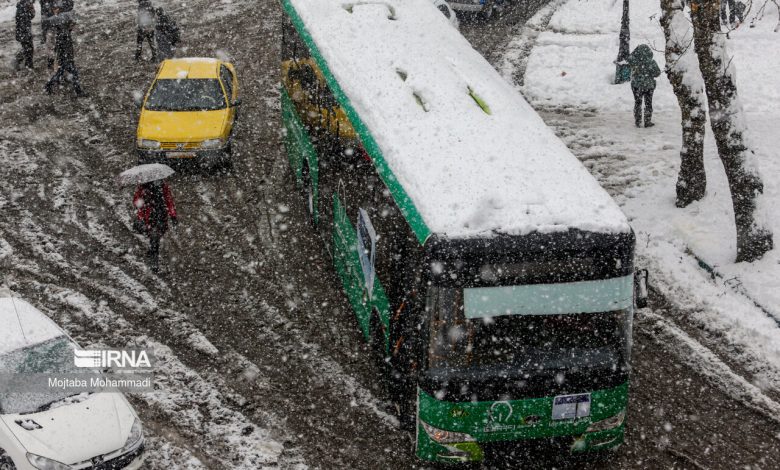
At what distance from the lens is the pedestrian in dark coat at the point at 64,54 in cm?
1953

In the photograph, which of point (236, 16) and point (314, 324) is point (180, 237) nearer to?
point (314, 324)

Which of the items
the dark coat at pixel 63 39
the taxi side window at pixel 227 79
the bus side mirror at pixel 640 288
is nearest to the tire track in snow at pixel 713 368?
the bus side mirror at pixel 640 288

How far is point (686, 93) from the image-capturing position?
1370cm

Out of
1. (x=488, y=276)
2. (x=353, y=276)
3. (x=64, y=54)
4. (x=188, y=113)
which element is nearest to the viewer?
(x=488, y=276)

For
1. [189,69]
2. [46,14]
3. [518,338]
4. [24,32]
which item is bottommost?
[518,338]

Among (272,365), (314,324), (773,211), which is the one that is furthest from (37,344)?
(773,211)

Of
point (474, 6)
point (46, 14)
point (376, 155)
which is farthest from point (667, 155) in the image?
point (46, 14)

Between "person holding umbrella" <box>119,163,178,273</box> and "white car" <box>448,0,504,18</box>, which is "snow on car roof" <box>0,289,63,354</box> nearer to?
"person holding umbrella" <box>119,163,178,273</box>

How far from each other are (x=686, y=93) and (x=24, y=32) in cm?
1456

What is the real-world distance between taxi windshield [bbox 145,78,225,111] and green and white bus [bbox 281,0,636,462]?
267 inches

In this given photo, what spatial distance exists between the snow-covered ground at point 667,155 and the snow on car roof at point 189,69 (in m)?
6.61

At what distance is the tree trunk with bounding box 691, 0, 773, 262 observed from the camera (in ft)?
41.8

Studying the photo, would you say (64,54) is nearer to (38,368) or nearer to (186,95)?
(186,95)

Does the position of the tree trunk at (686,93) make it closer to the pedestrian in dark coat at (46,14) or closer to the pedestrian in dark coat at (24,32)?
the pedestrian in dark coat at (46,14)
